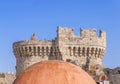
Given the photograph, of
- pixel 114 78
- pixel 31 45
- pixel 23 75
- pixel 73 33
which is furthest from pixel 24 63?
pixel 23 75

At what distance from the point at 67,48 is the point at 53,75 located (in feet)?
104

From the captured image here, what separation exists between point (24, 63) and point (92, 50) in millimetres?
7242

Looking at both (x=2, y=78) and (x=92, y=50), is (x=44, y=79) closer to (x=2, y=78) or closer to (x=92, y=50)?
(x=92, y=50)

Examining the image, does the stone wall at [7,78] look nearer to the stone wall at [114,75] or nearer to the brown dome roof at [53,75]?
the stone wall at [114,75]

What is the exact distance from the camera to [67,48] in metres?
46.9

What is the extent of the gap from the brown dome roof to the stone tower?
98.5 ft

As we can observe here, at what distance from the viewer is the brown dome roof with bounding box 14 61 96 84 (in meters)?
15.1

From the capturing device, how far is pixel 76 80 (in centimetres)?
1519

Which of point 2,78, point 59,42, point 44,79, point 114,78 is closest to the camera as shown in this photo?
point 44,79

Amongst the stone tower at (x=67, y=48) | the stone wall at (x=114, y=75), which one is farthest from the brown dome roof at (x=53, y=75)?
the stone tower at (x=67, y=48)

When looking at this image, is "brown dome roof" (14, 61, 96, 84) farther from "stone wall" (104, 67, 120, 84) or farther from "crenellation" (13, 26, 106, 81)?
"crenellation" (13, 26, 106, 81)

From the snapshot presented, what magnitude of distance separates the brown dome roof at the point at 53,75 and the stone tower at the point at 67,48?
98.5ft

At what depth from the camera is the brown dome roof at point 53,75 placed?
1512 centimetres

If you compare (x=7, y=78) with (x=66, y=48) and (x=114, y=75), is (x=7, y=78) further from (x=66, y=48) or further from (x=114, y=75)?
(x=114, y=75)
